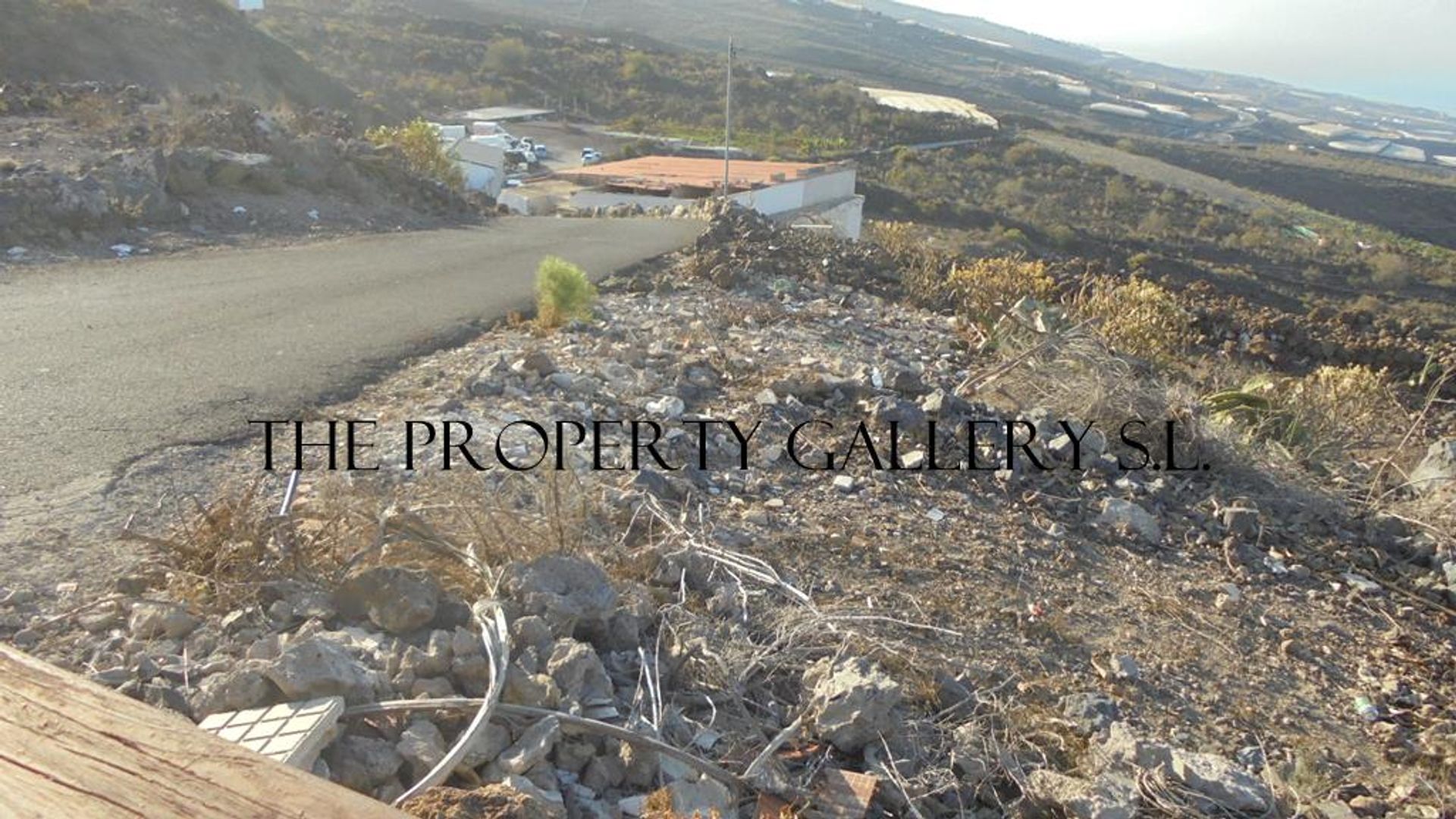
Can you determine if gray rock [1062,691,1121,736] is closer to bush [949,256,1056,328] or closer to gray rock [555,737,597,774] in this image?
gray rock [555,737,597,774]

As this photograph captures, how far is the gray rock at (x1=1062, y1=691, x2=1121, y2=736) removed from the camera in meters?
3.70

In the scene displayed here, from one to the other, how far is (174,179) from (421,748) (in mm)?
9808

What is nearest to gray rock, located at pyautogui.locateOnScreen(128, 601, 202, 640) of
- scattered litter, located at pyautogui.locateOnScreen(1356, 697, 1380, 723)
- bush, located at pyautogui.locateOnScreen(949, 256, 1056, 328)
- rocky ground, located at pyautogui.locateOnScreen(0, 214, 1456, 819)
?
rocky ground, located at pyautogui.locateOnScreen(0, 214, 1456, 819)

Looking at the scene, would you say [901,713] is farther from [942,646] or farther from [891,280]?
[891,280]

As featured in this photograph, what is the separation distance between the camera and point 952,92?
88.6 metres

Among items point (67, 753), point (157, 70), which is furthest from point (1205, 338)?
point (157, 70)

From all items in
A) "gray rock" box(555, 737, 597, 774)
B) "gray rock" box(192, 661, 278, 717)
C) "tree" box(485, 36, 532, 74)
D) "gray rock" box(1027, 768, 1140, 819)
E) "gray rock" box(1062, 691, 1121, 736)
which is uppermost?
"gray rock" box(192, 661, 278, 717)

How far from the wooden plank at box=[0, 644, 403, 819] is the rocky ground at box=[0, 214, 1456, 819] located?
2.05 ft

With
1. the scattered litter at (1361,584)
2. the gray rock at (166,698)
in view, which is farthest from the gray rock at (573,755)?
the scattered litter at (1361,584)

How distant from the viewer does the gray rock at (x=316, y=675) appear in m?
2.67

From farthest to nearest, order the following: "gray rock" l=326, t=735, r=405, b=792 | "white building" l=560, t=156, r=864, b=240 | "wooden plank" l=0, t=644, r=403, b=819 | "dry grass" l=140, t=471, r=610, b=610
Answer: "white building" l=560, t=156, r=864, b=240 → "dry grass" l=140, t=471, r=610, b=610 → "gray rock" l=326, t=735, r=405, b=792 → "wooden plank" l=0, t=644, r=403, b=819

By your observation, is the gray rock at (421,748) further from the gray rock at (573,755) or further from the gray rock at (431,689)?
the gray rock at (573,755)

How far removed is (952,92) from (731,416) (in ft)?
289

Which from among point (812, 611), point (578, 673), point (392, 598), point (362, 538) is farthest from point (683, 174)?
point (578, 673)
